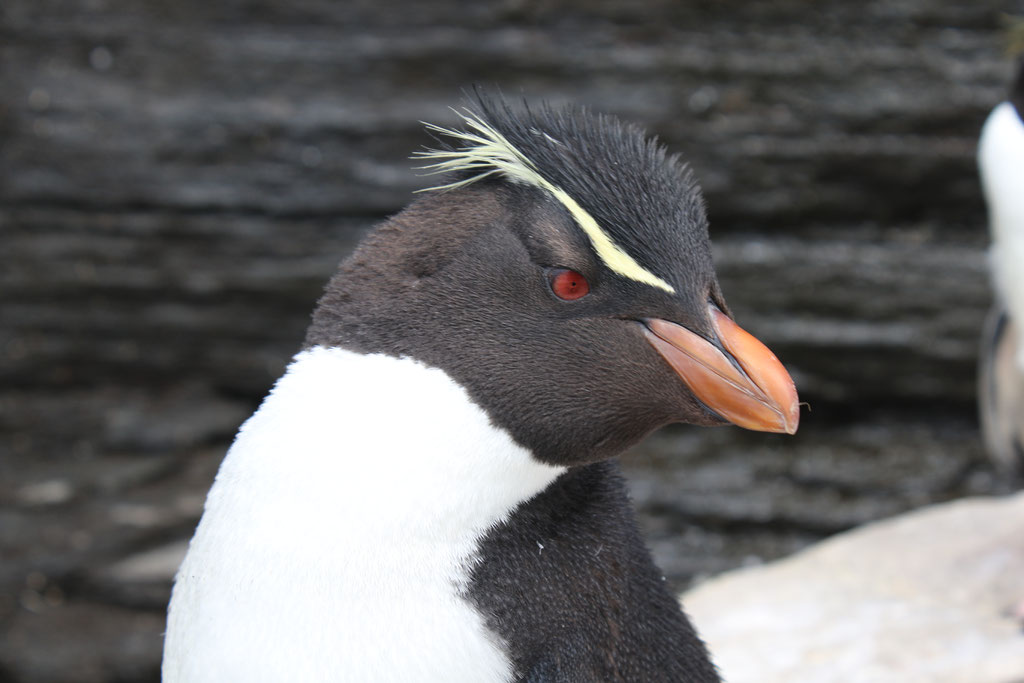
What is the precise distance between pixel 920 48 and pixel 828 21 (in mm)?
414

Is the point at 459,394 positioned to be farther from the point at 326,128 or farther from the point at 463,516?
the point at 326,128

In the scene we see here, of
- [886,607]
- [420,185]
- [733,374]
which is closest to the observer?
[733,374]

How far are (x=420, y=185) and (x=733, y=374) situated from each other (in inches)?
144

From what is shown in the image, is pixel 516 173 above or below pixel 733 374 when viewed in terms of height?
above

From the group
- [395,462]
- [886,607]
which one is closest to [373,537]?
[395,462]

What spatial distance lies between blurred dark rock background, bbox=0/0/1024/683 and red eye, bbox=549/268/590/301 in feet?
11.0

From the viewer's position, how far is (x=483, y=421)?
135cm

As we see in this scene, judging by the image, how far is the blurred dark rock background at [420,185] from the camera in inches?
184

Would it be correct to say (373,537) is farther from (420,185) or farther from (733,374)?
(420,185)

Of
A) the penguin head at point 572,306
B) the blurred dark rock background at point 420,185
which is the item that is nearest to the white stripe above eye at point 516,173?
the penguin head at point 572,306

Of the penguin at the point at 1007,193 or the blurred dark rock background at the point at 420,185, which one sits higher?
the blurred dark rock background at the point at 420,185

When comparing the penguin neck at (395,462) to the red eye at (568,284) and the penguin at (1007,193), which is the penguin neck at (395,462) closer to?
the red eye at (568,284)

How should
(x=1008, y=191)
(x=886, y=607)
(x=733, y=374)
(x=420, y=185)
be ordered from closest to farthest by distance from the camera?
(x=733, y=374)
(x=886, y=607)
(x=1008, y=191)
(x=420, y=185)

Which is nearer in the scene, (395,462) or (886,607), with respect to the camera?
(395,462)
